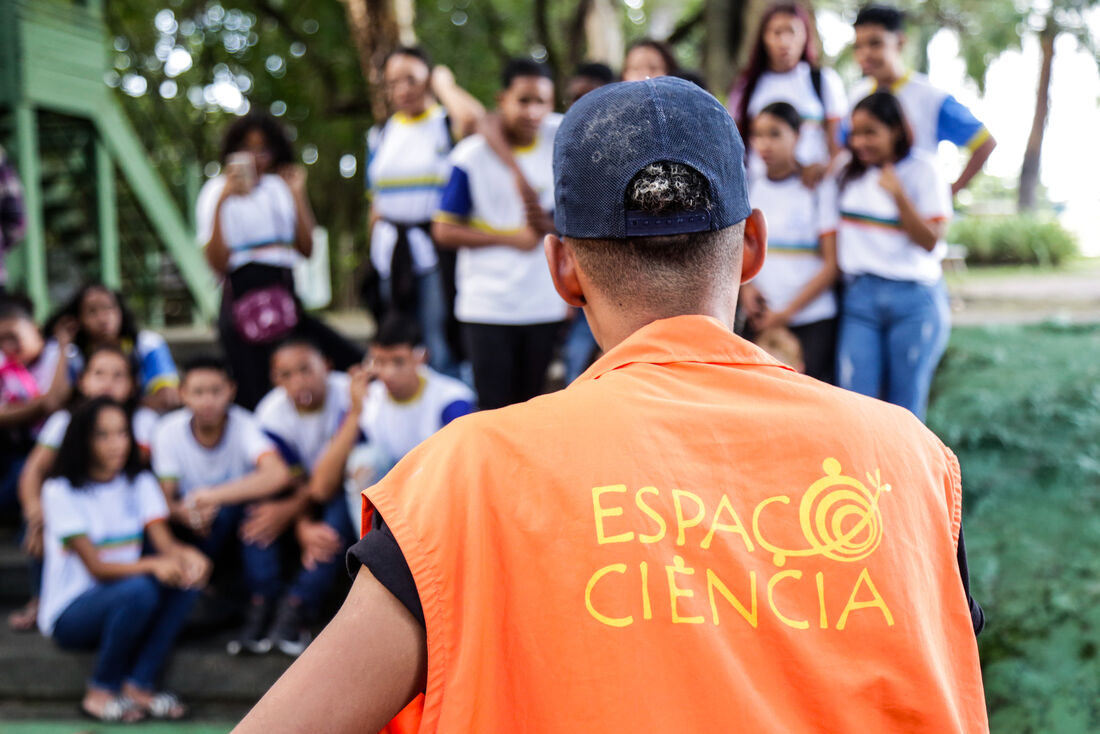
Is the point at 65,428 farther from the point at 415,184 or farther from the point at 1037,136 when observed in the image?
the point at 1037,136

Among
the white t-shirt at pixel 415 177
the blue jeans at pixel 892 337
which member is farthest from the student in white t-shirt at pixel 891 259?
the white t-shirt at pixel 415 177

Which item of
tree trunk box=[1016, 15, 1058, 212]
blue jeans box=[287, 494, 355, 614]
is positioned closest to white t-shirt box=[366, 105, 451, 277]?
blue jeans box=[287, 494, 355, 614]

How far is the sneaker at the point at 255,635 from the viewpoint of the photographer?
438 centimetres

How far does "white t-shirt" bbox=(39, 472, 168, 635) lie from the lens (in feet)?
14.3

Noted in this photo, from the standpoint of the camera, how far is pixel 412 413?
4375 mm

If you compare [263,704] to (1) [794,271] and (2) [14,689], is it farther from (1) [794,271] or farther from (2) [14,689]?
(2) [14,689]

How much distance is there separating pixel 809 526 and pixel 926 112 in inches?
137

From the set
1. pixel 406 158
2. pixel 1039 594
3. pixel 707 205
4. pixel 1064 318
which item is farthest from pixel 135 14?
pixel 707 205

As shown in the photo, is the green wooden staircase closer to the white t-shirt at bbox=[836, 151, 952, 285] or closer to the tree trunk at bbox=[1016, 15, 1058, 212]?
the white t-shirt at bbox=[836, 151, 952, 285]

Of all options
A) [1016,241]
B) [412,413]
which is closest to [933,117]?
[412,413]

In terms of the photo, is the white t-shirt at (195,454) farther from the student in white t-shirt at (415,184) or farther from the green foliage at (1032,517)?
the green foliage at (1032,517)

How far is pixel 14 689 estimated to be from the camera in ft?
14.6

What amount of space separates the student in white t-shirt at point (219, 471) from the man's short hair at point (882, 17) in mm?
3154

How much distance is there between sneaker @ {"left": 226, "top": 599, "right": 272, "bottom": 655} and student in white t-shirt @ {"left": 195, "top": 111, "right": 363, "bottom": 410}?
1188mm
